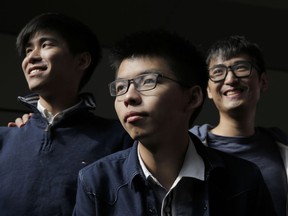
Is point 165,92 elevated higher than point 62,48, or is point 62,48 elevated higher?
point 62,48

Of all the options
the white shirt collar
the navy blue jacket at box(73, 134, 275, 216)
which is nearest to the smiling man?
the navy blue jacket at box(73, 134, 275, 216)

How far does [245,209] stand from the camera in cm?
A: 137

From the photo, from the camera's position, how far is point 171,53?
148 centimetres

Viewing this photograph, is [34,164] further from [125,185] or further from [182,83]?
[182,83]

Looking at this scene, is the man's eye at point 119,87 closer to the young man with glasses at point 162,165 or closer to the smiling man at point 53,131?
the young man with glasses at point 162,165

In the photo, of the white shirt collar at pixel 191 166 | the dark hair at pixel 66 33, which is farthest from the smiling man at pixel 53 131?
the white shirt collar at pixel 191 166

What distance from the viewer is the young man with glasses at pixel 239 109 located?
189 cm

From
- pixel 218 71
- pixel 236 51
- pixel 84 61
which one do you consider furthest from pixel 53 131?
pixel 236 51

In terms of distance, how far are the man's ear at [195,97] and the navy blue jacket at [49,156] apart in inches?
12.9

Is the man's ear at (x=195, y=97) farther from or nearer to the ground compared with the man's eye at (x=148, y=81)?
nearer to the ground

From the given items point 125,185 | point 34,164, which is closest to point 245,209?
point 125,185

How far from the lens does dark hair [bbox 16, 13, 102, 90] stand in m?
1.83

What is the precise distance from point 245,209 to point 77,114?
2.20 ft

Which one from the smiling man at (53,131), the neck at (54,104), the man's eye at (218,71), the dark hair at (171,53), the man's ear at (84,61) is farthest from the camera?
the man's eye at (218,71)
